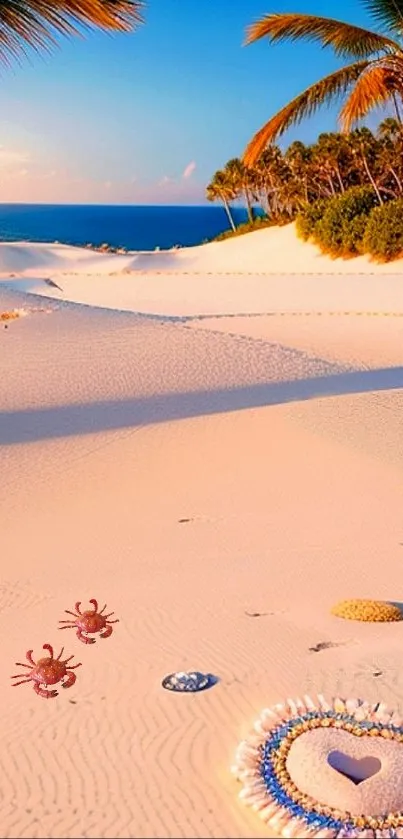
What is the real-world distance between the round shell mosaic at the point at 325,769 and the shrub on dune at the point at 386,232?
2272cm

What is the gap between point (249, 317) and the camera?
16.2 m

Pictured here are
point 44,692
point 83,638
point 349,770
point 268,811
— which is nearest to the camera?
point 268,811

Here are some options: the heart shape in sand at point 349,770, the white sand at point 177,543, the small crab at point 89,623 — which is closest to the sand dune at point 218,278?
the white sand at point 177,543

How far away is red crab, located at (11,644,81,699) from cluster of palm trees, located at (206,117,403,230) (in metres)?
25.6

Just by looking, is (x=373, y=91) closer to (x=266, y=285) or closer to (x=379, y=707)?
(x=379, y=707)

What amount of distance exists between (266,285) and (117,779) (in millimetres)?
21931

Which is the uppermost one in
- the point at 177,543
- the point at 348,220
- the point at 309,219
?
the point at 309,219

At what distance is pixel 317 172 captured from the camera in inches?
1508

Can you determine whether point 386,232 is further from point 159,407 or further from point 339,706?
point 339,706

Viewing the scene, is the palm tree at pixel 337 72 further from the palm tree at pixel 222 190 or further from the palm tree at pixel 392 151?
the palm tree at pixel 222 190

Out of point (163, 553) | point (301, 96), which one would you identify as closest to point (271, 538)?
point (163, 553)

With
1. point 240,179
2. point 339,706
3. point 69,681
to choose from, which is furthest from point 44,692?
point 240,179

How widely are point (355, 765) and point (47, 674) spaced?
4.68 ft

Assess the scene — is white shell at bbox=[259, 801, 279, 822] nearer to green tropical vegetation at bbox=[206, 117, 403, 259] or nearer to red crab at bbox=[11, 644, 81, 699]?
red crab at bbox=[11, 644, 81, 699]
